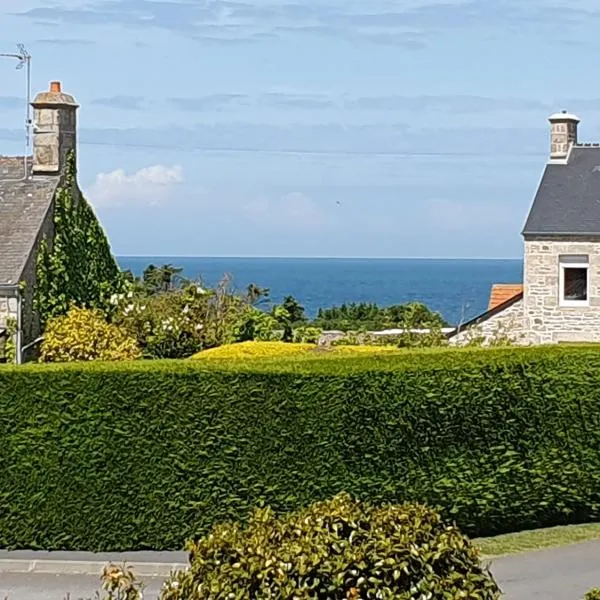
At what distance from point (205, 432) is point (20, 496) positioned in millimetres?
2154

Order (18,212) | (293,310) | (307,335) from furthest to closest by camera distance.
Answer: (293,310) → (307,335) → (18,212)

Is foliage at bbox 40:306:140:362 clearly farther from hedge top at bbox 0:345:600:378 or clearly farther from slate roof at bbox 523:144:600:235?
slate roof at bbox 523:144:600:235

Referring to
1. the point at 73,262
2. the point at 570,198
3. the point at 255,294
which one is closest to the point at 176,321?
the point at 73,262

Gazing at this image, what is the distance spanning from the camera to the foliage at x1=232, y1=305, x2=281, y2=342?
Result: 2300cm

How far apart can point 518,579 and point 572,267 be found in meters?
22.7

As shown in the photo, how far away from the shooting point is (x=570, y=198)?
35.3 metres

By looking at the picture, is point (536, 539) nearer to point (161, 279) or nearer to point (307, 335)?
point (307, 335)

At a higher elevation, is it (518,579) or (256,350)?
(256,350)

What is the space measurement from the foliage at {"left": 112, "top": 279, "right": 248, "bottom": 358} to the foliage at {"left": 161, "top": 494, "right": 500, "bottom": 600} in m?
15.6

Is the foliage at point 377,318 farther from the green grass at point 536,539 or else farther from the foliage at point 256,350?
the green grass at point 536,539

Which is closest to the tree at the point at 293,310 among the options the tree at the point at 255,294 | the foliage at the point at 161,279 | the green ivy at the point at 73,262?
the tree at the point at 255,294

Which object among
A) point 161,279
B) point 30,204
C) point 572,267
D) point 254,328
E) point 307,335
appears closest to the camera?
point 254,328

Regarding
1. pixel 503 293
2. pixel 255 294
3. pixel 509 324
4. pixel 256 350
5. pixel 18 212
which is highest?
pixel 18 212

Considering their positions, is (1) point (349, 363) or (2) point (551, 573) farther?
(1) point (349, 363)
